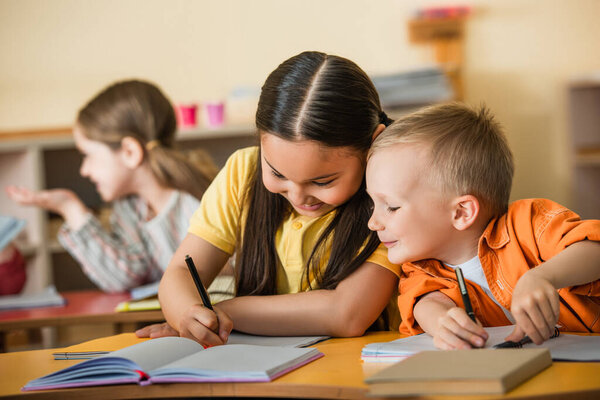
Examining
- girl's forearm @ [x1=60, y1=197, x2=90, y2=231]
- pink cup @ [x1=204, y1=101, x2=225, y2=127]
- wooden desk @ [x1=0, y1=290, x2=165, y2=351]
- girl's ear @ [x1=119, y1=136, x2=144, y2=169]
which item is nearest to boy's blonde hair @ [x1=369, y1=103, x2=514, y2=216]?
wooden desk @ [x1=0, y1=290, x2=165, y2=351]

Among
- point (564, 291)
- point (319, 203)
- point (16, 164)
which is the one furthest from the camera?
point (16, 164)

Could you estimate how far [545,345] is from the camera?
96 cm

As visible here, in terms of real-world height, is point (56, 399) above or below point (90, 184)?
above

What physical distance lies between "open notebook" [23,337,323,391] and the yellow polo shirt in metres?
0.35

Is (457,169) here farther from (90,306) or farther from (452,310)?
(90,306)

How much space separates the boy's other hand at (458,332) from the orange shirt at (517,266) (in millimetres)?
172

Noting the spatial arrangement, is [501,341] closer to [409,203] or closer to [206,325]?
[409,203]

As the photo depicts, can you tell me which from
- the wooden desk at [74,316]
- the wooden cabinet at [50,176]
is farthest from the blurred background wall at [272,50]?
the wooden desk at [74,316]

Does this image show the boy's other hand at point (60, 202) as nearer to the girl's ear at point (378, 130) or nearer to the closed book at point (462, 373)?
the girl's ear at point (378, 130)

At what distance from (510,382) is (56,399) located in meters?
0.55

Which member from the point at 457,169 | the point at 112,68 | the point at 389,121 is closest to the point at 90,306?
the point at 389,121

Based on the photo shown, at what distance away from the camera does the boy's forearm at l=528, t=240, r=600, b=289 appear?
39.5 inches

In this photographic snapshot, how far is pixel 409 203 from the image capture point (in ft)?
3.77

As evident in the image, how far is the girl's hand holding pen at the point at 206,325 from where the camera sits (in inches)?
43.8
